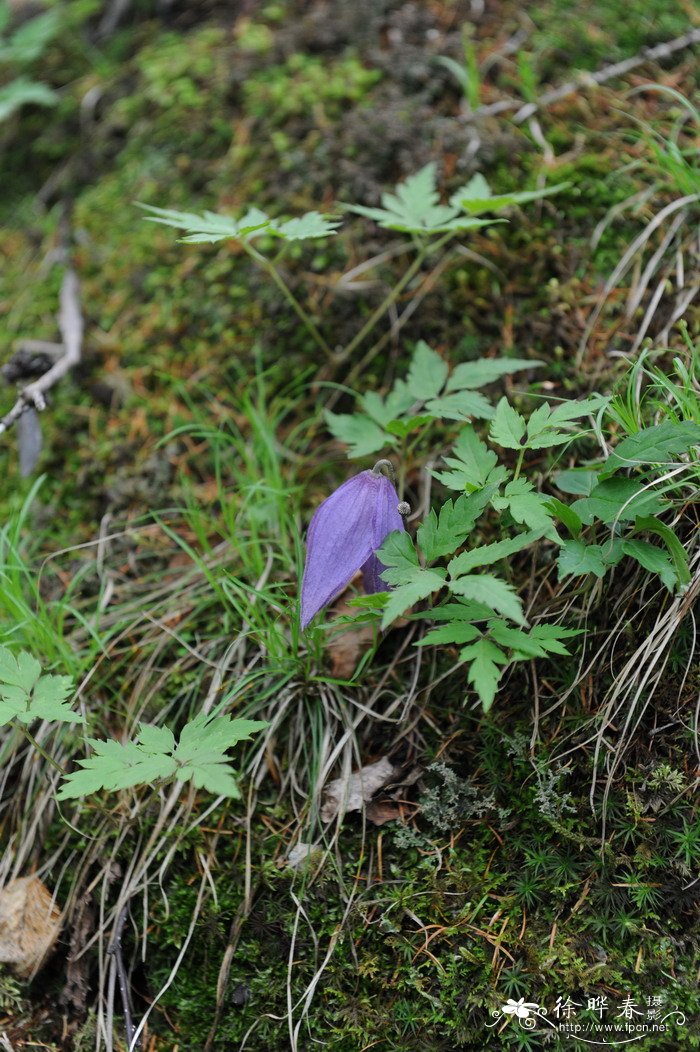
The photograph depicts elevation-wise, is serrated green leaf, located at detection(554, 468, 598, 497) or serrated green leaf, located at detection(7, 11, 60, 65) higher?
serrated green leaf, located at detection(7, 11, 60, 65)

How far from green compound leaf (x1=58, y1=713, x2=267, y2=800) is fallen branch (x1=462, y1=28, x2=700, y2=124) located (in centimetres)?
195

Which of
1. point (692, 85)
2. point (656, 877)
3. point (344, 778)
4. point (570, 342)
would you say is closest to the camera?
point (656, 877)

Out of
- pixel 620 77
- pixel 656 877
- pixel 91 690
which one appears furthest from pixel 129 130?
pixel 656 877

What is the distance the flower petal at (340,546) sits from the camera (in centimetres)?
171

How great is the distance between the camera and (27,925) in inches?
66.9

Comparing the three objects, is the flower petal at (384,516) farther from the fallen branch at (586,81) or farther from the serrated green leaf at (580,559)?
the fallen branch at (586,81)

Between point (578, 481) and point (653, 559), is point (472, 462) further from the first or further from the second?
point (653, 559)

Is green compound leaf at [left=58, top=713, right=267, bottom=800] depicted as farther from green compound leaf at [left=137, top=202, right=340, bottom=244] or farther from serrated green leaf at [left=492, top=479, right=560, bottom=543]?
green compound leaf at [left=137, top=202, right=340, bottom=244]

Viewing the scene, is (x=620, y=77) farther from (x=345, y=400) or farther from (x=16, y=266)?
(x=16, y=266)

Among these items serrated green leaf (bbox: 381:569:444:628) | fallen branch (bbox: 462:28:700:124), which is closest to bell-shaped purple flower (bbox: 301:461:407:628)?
serrated green leaf (bbox: 381:569:444:628)

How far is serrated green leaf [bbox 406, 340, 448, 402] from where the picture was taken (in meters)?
1.92

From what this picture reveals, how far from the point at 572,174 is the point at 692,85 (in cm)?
52

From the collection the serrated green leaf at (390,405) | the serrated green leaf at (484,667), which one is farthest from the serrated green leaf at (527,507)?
the serrated green leaf at (390,405)

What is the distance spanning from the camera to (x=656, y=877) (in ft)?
5.03
